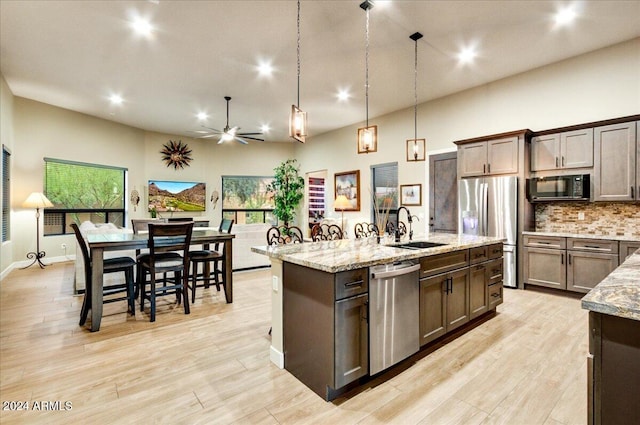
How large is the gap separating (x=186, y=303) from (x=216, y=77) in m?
3.64

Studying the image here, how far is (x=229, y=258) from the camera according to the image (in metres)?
4.11

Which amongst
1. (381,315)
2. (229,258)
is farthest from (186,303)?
(381,315)

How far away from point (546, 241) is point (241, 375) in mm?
4371

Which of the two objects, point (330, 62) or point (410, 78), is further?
point (410, 78)

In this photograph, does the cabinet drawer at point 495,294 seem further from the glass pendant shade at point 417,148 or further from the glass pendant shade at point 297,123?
the glass pendant shade at point 297,123

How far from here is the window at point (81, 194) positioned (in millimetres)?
6879

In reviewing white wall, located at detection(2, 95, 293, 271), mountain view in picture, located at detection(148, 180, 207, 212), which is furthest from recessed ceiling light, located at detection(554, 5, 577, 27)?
mountain view in picture, located at detection(148, 180, 207, 212)

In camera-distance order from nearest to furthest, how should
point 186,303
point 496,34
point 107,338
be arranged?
point 107,338
point 186,303
point 496,34

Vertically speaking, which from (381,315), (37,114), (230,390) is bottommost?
(230,390)

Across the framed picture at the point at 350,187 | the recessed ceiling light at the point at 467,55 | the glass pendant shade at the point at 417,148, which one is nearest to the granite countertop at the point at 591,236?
the glass pendant shade at the point at 417,148

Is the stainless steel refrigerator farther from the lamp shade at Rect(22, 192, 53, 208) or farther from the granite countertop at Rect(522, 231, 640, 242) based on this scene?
the lamp shade at Rect(22, 192, 53, 208)

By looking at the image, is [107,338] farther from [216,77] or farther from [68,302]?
[216,77]

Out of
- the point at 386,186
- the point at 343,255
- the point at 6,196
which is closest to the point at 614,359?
the point at 343,255

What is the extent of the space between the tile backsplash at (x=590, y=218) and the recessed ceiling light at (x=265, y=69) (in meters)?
4.69
